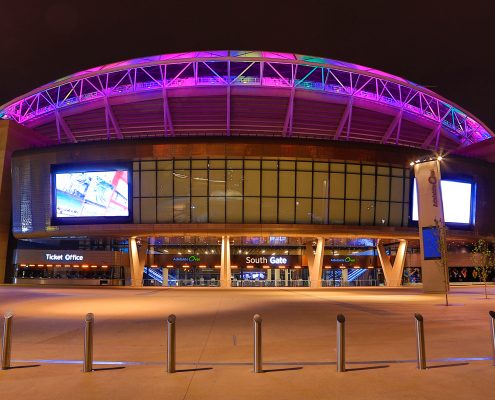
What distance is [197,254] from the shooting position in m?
65.1

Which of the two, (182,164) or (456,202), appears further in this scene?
(456,202)

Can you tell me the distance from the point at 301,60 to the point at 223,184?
1821 centimetres

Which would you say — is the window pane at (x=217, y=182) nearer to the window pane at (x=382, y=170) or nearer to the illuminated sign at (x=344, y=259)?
the window pane at (x=382, y=170)

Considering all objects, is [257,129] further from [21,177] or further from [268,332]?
[268,332]

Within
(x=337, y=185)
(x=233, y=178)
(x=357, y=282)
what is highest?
(x=233, y=178)

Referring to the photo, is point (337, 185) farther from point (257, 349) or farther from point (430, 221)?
point (257, 349)

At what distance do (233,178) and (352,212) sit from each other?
12.6 m

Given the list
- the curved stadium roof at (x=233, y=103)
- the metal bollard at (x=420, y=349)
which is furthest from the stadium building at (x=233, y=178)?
the metal bollard at (x=420, y=349)

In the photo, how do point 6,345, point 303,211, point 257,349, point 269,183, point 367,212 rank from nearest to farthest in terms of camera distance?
point 257,349 < point 6,345 < point 269,183 < point 303,211 < point 367,212

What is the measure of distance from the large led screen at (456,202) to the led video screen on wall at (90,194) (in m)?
29.8

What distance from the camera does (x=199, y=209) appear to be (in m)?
48.8

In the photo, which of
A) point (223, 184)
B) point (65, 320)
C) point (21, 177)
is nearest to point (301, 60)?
point (223, 184)

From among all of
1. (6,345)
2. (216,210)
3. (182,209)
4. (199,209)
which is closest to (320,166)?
(216,210)

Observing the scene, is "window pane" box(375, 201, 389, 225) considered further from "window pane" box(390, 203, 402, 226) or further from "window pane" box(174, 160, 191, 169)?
"window pane" box(174, 160, 191, 169)
